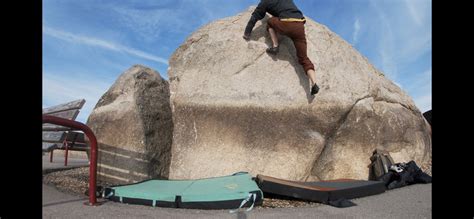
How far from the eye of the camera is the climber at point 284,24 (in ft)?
16.6

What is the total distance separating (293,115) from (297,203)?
1.36 meters

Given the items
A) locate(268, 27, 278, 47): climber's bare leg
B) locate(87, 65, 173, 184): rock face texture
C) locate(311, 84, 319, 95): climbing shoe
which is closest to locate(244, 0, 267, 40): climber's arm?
locate(268, 27, 278, 47): climber's bare leg

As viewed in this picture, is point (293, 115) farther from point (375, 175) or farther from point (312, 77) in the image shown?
point (375, 175)

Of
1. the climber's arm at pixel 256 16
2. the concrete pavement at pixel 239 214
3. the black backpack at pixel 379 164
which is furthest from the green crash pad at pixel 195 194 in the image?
the climber's arm at pixel 256 16

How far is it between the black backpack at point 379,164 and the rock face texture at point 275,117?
9 cm

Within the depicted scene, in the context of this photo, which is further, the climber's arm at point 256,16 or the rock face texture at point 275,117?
the climber's arm at point 256,16

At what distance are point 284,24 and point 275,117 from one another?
1.34 meters

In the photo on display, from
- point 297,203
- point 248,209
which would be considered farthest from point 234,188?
point 297,203

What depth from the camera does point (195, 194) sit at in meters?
3.55

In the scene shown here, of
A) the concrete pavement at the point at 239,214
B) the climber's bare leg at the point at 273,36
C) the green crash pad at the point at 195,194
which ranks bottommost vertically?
the concrete pavement at the point at 239,214

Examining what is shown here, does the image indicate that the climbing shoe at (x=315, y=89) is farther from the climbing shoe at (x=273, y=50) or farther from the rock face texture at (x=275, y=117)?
the climbing shoe at (x=273, y=50)

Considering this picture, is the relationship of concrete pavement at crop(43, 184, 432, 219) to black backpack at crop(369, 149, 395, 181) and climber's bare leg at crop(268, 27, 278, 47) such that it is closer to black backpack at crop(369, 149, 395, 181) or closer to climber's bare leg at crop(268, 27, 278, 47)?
black backpack at crop(369, 149, 395, 181)
